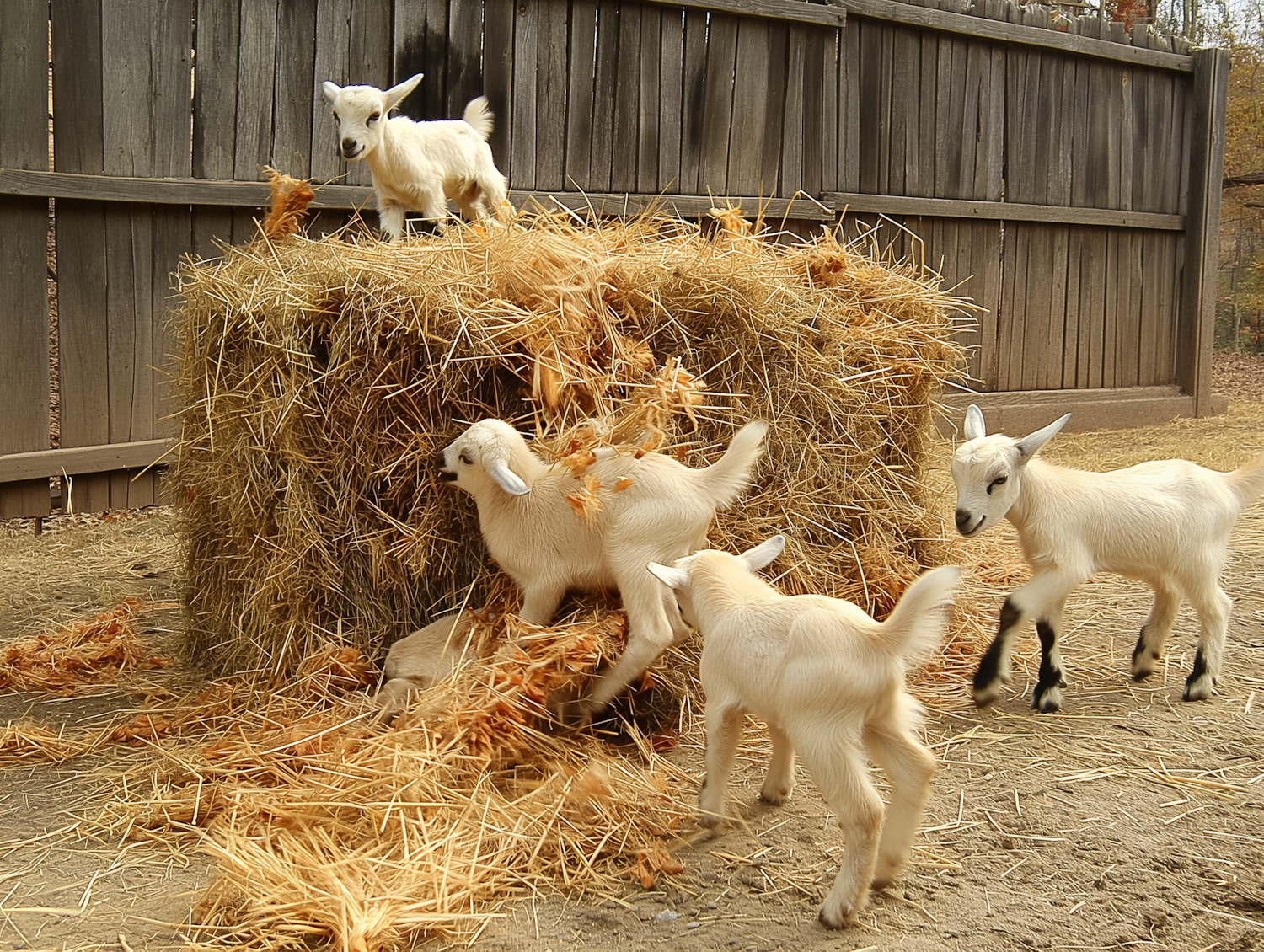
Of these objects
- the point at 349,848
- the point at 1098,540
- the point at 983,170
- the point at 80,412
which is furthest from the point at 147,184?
the point at 983,170

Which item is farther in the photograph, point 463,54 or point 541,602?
point 463,54

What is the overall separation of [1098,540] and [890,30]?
6.49m

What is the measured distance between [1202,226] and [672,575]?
32.8ft

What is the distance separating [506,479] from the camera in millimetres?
3381

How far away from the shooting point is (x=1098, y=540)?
3943 millimetres

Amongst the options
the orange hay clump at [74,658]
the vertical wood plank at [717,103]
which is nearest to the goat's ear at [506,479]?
the orange hay clump at [74,658]

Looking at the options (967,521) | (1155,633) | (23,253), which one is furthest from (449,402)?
(23,253)

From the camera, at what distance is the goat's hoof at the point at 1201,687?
13.4 feet

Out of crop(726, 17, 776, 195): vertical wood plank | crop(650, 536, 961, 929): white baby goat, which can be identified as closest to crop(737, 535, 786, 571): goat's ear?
crop(650, 536, 961, 929): white baby goat

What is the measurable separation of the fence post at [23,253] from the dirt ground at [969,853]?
8.61ft

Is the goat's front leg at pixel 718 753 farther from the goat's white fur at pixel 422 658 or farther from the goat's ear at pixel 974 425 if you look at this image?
the goat's ear at pixel 974 425

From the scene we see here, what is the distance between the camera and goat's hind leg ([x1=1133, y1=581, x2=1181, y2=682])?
4.16 metres

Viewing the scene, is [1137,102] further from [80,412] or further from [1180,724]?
[80,412]

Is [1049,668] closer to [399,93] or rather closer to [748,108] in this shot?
[399,93]
